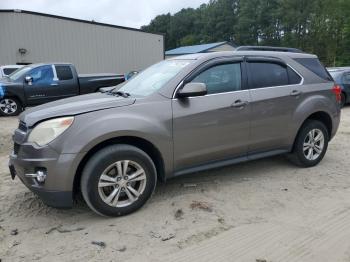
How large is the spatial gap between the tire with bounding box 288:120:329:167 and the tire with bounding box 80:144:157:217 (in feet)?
7.82

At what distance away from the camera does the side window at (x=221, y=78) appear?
436 cm

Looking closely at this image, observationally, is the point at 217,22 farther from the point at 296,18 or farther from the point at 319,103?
the point at 319,103

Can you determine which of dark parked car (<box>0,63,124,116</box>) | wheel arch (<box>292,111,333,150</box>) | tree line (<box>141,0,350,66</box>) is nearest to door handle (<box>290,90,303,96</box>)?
wheel arch (<box>292,111,333,150</box>)

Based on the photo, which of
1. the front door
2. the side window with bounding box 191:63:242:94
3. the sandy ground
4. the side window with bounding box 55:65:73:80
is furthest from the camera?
the side window with bounding box 55:65:73:80

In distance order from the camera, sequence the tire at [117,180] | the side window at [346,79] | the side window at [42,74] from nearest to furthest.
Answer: the tire at [117,180] → the side window at [42,74] → the side window at [346,79]

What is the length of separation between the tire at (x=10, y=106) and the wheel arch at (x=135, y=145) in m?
8.55

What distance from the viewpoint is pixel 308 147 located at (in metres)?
5.31

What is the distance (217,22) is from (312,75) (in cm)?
8187

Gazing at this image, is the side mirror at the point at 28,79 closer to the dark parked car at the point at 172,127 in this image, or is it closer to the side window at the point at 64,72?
the side window at the point at 64,72

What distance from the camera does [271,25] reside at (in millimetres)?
64438

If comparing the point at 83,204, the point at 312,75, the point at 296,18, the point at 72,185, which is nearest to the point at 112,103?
the point at 72,185

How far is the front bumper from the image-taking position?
3.43 m

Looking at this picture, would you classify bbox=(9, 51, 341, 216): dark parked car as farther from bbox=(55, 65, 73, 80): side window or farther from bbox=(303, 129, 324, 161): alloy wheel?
bbox=(55, 65, 73, 80): side window

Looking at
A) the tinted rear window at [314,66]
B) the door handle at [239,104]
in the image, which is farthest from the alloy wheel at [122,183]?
the tinted rear window at [314,66]
